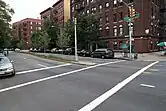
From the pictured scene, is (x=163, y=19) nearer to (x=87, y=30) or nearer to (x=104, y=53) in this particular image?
(x=87, y=30)

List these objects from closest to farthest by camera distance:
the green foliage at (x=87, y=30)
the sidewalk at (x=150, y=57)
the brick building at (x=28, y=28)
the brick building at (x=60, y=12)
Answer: the sidewalk at (x=150, y=57)
the green foliage at (x=87, y=30)
the brick building at (x=60, y=12)
the brick building at (x=28, y=28)

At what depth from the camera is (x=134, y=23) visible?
47.0 m

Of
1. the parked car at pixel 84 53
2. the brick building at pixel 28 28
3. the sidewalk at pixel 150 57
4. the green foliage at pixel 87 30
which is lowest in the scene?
the sidewalk at pixel 150 57

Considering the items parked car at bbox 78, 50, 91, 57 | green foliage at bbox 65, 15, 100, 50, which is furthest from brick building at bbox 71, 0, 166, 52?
parked car at bbox 78, 50, 91, 57

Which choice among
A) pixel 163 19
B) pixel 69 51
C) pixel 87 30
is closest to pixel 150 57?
pixel 87 30

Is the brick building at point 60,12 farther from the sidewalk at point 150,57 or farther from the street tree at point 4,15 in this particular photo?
the sidewalk at point 150,57

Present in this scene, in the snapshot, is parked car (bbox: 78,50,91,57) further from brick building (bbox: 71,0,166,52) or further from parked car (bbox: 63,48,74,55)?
brick building (bbox: 71,0,166,52)

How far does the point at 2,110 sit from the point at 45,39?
53453mm

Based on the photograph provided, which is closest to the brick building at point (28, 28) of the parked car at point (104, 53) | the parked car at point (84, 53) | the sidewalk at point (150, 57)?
the parked car at point (84, 53)

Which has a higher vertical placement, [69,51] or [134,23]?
[134,23]

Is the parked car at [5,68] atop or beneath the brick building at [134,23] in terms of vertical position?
beneath

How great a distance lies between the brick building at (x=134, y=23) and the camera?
46.0 m

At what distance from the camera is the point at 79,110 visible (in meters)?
6.60

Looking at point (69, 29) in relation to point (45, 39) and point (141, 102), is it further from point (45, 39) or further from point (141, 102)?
point (141, 102)
